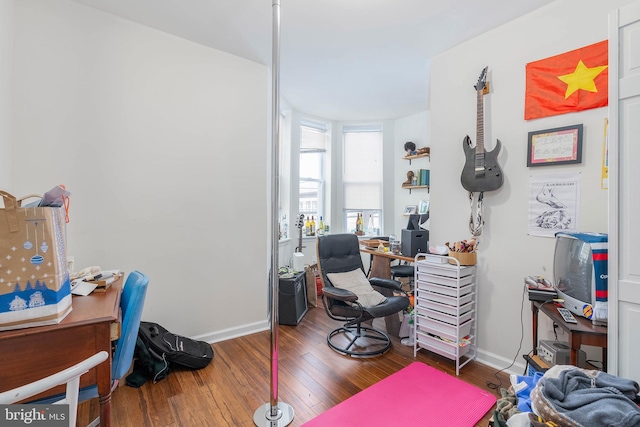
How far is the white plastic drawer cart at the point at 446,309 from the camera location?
7.52 feet

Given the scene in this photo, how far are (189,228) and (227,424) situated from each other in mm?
1582

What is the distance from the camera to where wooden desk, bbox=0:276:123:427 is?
108 centimetres

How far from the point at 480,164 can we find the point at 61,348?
281cm

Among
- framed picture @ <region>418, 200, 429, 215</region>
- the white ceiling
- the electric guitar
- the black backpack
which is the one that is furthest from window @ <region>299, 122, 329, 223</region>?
the black backpack

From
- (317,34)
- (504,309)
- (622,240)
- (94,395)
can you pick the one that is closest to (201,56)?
(317,34)

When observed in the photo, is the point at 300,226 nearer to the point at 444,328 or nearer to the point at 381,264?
the point at 381,264

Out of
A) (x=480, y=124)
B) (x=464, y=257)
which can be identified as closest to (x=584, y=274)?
(x=464, y=257)

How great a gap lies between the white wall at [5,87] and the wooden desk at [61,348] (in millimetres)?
1296

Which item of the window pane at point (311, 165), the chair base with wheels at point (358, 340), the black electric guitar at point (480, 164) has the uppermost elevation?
the window pane at point (311, 165)

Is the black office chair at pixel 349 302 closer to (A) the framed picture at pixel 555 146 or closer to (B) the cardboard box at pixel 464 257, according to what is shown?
(B) the cardboard box at pixel 464 257

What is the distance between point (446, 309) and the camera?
2.34m

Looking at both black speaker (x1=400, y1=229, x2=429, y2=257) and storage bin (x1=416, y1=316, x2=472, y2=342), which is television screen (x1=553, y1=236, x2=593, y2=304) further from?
black speaker (x1=400, y1=229, x2=429, y2=257)

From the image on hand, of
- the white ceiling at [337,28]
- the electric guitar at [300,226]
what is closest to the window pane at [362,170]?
the electric guitar at [300,226]

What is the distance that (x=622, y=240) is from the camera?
4.56 ft
